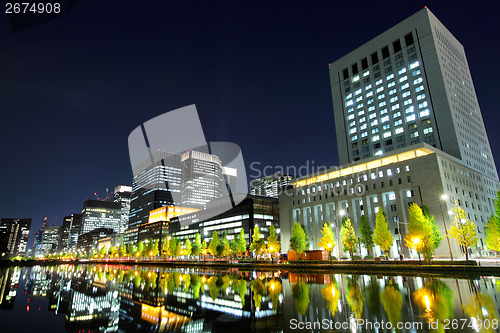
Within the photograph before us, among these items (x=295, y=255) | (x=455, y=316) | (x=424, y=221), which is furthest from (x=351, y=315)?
(x=295, y=255)

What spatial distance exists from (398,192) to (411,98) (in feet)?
130

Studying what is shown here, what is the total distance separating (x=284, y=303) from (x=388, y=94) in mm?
99762

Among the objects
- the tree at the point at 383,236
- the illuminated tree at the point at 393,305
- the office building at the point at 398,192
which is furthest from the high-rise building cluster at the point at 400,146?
the illuminated tree at the point at 393,305

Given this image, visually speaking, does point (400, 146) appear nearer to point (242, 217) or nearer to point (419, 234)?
point (419, 234)

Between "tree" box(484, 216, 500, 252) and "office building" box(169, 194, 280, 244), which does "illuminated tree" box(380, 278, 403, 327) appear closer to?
"tree" box(484, 216, 500, 252)

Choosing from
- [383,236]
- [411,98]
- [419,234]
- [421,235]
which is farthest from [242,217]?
[421,235]

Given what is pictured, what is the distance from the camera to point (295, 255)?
61.4 meters

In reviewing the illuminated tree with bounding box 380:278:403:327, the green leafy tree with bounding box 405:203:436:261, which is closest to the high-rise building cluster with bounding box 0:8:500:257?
the green leafy tree with bounding box 405:203:436:261

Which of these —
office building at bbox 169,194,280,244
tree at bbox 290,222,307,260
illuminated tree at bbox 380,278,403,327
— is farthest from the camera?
office building at bbox 169,194,280,244

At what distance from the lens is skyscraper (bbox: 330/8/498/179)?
86.8m

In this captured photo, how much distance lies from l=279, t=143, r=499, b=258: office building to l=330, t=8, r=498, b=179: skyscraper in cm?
1129

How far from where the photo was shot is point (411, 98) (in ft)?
303

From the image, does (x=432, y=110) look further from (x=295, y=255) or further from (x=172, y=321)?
(x=172, y=321)

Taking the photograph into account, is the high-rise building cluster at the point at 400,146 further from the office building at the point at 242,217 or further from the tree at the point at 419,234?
the tree at the point at 419,234
